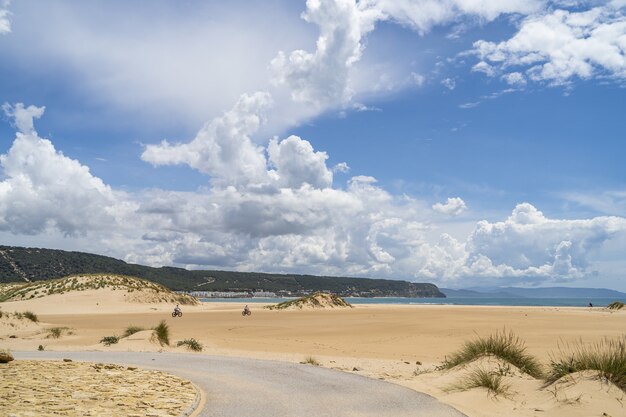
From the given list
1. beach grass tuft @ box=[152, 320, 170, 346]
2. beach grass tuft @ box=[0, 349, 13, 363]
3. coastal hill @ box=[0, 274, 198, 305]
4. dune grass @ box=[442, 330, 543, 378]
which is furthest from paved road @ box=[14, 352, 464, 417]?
coastal hill @ box=[0, 274, 198, 305]

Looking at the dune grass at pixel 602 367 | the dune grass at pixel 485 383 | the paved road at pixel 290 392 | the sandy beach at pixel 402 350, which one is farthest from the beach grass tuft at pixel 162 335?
the dune grass at pixel 602 367

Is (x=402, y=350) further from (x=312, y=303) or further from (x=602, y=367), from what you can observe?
(x=312, y=303)

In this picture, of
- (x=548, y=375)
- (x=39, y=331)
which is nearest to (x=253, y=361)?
(x=548, y=375)

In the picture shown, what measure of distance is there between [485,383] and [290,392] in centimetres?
464

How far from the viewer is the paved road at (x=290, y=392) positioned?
34.0ft

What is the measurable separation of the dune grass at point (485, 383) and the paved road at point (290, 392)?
1.17 m

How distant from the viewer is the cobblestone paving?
9.69m

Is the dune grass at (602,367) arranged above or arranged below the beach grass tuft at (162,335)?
above

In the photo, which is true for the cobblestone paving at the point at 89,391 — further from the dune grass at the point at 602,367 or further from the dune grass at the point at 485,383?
the dune grass at the point at 602,367

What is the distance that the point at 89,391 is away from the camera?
11625 mm

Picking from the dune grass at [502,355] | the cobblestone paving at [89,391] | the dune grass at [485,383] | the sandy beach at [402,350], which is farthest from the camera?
the dune grass at [502,355]

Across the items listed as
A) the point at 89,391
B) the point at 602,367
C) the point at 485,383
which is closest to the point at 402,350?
the point at 485,383

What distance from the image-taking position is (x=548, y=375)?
12.0 meters

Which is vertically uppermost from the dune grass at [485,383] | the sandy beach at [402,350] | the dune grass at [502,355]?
the dune grass at [502,355]
